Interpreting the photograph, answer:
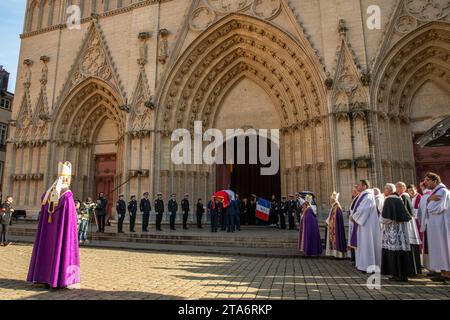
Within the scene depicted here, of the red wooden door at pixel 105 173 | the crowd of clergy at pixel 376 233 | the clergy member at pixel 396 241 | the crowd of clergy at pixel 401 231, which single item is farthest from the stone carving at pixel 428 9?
the red wooden door at pixel 105 173

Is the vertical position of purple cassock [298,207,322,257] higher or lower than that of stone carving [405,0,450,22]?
lower

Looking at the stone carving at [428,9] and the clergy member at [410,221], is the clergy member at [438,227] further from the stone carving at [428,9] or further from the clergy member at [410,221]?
the stone carving at [428,9]

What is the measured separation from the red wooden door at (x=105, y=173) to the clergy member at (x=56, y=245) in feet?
49.1

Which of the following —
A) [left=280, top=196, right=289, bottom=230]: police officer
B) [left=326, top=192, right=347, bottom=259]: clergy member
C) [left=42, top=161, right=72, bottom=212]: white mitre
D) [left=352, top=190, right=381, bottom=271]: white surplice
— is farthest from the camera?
[left=280, top=196, right=289, bottom=230]: police officer

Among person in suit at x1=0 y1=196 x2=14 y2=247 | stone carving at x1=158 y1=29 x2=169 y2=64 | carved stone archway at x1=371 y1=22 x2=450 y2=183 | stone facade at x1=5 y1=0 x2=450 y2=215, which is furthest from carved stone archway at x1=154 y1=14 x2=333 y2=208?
person in suit at x1=0 y1=196 x2=14 y2=247

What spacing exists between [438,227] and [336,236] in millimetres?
3026

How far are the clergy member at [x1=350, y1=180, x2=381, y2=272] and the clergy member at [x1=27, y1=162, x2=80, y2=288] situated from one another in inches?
224

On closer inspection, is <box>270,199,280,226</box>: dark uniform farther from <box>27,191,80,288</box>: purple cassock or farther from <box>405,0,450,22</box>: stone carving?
<box>27,191,80,288</box>: purple cassock

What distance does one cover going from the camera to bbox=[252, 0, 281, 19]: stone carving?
1639 centimetres

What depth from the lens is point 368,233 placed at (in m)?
7.09

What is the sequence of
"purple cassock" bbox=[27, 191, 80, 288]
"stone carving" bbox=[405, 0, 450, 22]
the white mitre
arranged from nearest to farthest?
1. "purple cassock" bbox=[27, 191, 80, 288]
2. the white mitre
3. "stone carving" bbox=[405, 0, 450, 22]

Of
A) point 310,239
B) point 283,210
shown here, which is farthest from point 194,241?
point 283,210

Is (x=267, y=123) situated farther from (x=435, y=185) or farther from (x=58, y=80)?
(x=58, y=80)
